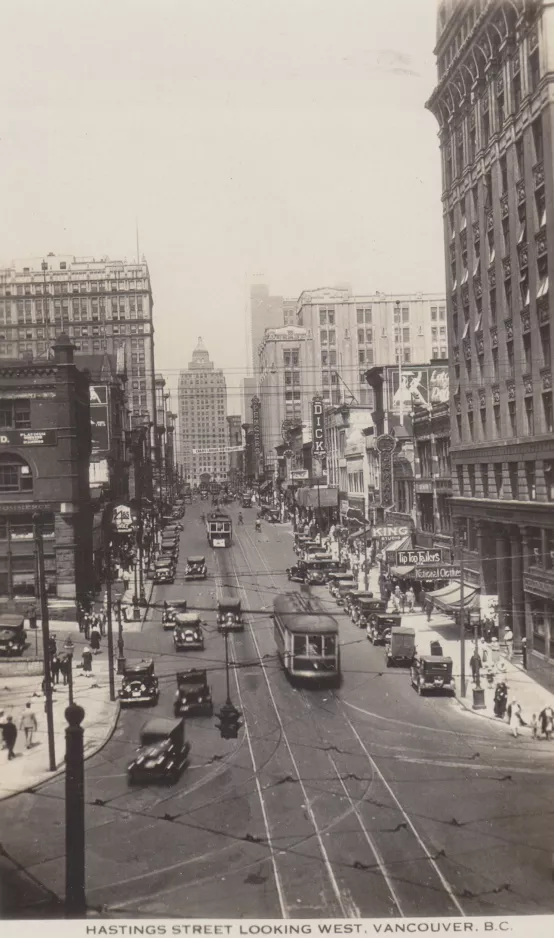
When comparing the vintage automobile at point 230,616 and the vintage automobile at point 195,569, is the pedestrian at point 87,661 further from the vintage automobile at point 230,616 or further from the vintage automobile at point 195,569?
the vintage automobile at point 195,569

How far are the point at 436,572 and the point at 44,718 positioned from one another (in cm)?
1697

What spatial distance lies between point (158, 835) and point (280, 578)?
26.3m

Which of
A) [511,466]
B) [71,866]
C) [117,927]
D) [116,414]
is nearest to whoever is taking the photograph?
[71,866]

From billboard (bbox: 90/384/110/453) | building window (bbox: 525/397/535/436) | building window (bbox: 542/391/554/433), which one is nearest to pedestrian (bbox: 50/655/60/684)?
billboard (bbox: 90/384/110/453)

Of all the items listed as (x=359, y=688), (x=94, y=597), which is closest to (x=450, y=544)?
(x=359, y=688)

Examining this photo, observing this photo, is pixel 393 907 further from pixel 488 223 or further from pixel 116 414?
pixel 116 414

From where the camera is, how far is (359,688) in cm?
3142

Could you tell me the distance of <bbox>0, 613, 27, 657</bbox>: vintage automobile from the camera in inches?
1020

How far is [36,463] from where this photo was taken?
2683 centimetres

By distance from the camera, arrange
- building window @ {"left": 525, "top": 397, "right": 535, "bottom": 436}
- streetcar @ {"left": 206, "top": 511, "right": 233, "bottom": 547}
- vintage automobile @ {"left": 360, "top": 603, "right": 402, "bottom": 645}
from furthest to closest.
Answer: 1. streetcar @ {"left": 206, "top": 511, "right": 233, "bottom": 547}
2. vintage automobile @ {"left": 360, "top": 603, "right": 402, "bottom": 645}
3. building window @ {"left": 525, "top": 397, "right": 535, "bottom": 436}

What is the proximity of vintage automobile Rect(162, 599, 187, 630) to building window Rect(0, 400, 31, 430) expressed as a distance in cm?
1433

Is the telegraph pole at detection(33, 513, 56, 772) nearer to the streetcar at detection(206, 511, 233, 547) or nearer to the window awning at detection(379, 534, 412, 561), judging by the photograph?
the window awning at detection(379, 534, 412, 561)

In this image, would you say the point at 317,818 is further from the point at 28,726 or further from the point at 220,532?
the point at 220,532

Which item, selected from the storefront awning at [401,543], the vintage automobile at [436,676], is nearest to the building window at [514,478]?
the vintage automobile at [436,676]
